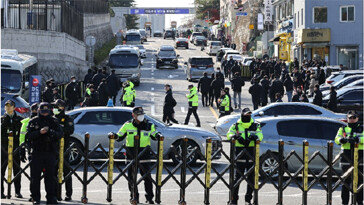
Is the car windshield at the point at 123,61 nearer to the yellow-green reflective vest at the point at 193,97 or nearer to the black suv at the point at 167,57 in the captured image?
the black suv at the point at 167,57

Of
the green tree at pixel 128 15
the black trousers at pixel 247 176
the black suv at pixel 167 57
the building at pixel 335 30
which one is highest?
the green tree at pixel 128 15

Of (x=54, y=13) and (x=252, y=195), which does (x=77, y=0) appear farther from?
(x=252, y=195)

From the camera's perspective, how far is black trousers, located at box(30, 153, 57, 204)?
12828 mm

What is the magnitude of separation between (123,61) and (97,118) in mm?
26236

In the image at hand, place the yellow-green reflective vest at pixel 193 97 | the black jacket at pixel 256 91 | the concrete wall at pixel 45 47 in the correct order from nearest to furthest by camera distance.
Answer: the yellow-green reflective vest at pixel 193 97 < the black jacket at pixel 256 91 < the concrete wall at pixel 45 47

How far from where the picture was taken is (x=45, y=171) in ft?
42.3

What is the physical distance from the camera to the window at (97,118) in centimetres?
1953

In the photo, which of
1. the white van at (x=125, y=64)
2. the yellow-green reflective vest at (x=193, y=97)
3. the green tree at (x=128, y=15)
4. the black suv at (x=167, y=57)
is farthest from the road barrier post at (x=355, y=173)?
the green tree at (x=128, y=15)

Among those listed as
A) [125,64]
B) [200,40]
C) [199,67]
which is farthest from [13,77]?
[200,40]

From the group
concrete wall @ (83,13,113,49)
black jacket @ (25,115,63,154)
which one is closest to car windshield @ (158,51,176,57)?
concrete wall @ (83,13,113,49)

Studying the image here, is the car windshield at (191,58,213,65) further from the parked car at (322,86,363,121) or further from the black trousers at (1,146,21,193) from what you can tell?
the black trousers at (1,146,21,193)

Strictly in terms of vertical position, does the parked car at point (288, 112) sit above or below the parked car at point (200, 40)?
below

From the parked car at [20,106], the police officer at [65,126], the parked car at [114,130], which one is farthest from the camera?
the parked car at [20,106]

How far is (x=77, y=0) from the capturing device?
67.7 m
